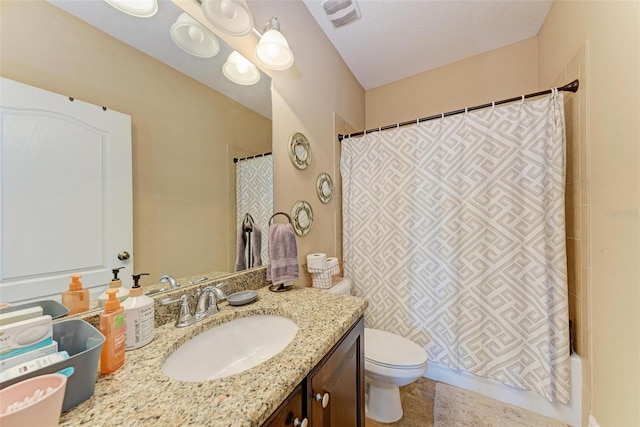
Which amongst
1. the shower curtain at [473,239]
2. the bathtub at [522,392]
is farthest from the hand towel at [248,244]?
the bathtub at [522,392]

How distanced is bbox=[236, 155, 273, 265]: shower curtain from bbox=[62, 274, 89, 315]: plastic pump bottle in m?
0.55

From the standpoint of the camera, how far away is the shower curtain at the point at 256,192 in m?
1.12

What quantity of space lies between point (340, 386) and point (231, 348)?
15.5 inches

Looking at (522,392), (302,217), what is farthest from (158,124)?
(522,392)

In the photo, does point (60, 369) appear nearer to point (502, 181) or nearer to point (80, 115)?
point (80, 115)

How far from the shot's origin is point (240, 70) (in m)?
1.13

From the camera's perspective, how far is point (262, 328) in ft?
2.95

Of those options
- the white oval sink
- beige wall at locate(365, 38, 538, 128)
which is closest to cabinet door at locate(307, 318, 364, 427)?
the white oval sink

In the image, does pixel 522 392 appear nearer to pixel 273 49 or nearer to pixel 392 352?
pixel 392 352

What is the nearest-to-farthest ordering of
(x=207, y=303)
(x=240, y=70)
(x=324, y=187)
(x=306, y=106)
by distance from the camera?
(x=207, y=303), (x=240, y=70), (x=306, y=106), (x=324, y=187)

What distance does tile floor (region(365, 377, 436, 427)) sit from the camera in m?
1.30

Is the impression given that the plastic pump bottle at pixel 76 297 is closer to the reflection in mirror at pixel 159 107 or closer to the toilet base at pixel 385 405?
the reflection in mirror at pixel 159 107

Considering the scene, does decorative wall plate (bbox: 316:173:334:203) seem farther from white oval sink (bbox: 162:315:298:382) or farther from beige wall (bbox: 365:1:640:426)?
beige wall (bbox: 365:1:640:426)

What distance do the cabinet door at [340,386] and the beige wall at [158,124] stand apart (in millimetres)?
596
